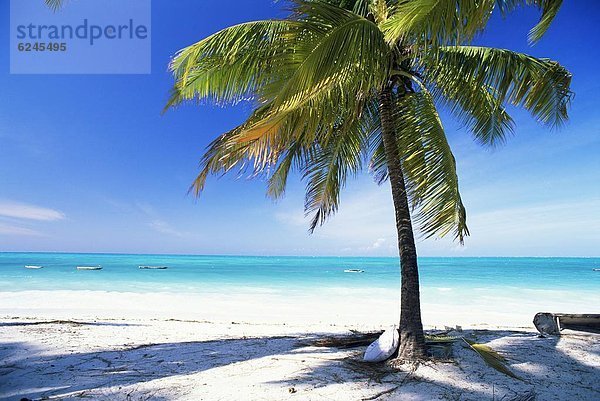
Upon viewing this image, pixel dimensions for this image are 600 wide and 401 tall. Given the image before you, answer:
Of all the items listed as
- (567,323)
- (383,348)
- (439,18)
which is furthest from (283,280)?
(439,18)

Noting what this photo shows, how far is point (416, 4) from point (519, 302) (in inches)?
597

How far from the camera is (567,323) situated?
210 inches

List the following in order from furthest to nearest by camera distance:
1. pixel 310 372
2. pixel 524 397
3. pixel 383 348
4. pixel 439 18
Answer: pixel 383 348
pixel 310 372
pixel 524 397
pixel 439 18

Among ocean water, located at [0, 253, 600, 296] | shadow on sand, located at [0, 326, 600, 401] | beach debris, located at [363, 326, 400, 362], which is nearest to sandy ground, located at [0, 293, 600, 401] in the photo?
shadow on sand, located at [0, 326, 600, 401]

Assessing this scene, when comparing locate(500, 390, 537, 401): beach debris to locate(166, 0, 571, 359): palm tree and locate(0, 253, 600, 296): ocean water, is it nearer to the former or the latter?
locate(166, 0, 571, 359): palm tree

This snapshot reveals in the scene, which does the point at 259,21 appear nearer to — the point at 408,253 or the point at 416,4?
the point at 416,4

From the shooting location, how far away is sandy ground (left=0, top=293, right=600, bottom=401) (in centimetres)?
305

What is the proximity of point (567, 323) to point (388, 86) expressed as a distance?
4.54m

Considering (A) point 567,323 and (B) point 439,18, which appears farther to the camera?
(A) point 567,323

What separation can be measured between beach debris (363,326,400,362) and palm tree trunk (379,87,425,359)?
0.25 feet

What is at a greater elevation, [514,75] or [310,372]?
[514,75]

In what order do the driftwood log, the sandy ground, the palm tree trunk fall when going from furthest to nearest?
the driftwood log < the palm tree trunk < the sandy ground

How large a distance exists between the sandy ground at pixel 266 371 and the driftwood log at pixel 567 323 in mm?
250

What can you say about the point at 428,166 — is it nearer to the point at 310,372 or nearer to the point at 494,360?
the point at 494,360
